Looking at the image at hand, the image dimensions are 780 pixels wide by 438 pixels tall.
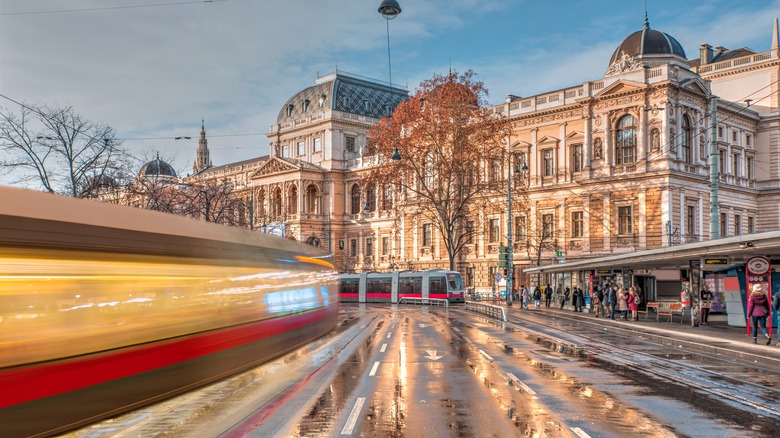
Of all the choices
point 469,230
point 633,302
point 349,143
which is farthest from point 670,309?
point 349,143

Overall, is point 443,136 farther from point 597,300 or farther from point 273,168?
point 273,168

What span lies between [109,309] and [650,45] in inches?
2360

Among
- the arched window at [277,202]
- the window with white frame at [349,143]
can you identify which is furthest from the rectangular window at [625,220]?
the arched window at [277,202]

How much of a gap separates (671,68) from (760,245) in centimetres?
3989

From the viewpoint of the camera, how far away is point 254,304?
14453mm

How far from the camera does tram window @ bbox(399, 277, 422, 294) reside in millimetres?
62406

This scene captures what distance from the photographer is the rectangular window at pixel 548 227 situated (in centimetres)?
6456

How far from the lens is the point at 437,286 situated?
6041 centimetres

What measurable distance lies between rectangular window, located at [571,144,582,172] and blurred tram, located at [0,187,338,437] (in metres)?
53.2

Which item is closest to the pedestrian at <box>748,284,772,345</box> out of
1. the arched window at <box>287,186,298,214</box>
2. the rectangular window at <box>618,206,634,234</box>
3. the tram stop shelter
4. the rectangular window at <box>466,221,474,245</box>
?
the tram stop shelter

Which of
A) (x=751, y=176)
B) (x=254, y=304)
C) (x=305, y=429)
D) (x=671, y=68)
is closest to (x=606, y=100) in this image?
(x=671, y=68)

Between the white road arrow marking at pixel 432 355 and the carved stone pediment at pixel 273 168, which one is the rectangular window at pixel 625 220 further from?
the carved stone pediment at pixel 273 168

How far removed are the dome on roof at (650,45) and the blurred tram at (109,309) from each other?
54364 millimetres

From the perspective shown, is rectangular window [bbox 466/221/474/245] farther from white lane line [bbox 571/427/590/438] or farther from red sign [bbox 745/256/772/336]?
white lane line [bbox 571/427/590/438]
